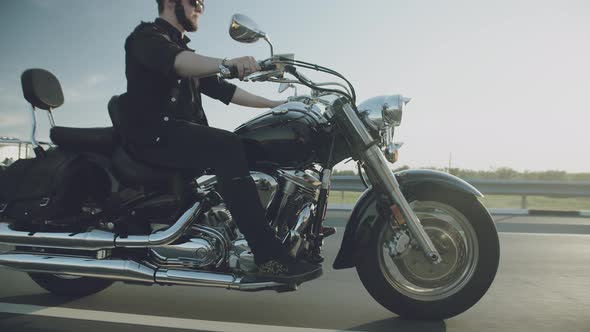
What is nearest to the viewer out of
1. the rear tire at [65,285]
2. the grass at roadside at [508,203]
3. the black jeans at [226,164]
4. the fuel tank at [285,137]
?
the black jeans at [226,164]

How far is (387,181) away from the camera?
2.70 metres

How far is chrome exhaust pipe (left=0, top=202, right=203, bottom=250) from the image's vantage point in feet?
8.77

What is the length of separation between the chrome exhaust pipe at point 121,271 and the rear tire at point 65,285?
0.47m

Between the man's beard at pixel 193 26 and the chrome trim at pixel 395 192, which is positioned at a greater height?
the man's beard at pixel 193 26

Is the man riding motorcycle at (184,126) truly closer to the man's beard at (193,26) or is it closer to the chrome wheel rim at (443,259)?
the man's beard at (193,26)

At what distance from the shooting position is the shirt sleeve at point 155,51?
8.35ft

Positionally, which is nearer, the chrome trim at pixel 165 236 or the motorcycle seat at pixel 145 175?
the chrome trim at pixel 165 236

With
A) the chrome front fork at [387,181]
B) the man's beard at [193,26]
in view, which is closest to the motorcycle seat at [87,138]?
the man's beard at [193,26]

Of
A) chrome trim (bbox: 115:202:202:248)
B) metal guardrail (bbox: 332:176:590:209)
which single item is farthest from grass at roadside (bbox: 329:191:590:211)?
chrome trim (bbox: 115:202:202:248)

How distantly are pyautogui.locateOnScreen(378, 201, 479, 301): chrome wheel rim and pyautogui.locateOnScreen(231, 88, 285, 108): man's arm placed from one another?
1217 mm

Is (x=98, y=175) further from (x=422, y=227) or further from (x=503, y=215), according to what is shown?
(x=503, y=215)

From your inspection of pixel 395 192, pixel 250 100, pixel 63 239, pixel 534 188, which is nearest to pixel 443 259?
pixel 395 192

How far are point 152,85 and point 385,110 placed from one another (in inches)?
49.3

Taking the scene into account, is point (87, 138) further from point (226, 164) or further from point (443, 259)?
point (443, 259)
